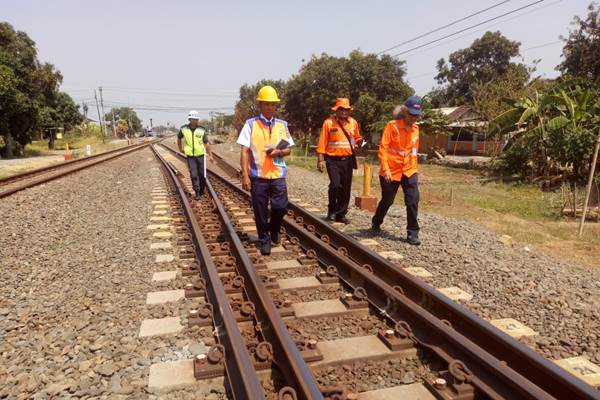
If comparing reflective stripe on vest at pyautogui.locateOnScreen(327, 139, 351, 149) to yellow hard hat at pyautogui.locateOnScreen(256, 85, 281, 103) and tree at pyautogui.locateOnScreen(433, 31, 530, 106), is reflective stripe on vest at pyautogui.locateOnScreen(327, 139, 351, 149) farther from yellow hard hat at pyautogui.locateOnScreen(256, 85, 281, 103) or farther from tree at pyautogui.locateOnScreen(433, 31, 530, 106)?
tree at pyautogui.locateOnScreen(433, 31, 530, 106)

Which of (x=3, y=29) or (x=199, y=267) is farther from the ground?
(x=3, y=29)

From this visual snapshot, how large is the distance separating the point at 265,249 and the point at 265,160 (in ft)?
3.64

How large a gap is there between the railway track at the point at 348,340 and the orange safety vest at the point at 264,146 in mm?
1026

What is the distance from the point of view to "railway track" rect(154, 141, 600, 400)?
2.59 m

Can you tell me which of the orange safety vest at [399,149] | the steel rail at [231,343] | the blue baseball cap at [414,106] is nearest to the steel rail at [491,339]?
the orange safety vest at [399,149]

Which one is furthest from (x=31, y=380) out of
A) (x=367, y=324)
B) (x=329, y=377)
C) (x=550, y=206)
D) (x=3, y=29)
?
(x=3, y=29)

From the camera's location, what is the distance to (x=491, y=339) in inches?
121

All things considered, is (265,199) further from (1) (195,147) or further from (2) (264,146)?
(1) (195,147)

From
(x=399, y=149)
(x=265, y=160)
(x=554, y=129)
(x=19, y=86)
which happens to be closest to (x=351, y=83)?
(x=554, y=129)

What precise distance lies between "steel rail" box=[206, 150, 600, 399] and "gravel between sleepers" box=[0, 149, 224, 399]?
193 cm

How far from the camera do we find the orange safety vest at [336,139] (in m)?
7.05

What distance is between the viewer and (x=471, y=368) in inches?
110

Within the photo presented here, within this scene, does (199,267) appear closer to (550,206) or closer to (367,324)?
(367,324)

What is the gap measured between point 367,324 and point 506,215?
24.1ft
